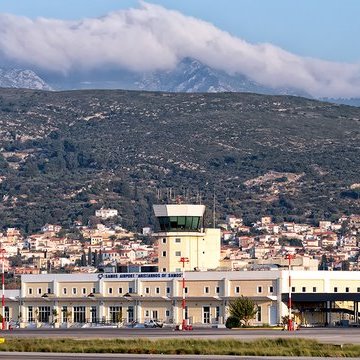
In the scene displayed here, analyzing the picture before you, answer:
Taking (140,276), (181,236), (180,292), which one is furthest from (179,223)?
(180,292)

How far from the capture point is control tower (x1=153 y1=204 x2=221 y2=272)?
170m

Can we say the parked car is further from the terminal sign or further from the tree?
the tree

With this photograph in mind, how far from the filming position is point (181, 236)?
170750mm

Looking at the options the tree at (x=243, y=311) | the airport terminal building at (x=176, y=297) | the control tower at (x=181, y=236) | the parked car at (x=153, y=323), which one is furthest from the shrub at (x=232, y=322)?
the control tower at (x=181, y=236)

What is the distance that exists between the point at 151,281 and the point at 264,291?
1404 centimetres

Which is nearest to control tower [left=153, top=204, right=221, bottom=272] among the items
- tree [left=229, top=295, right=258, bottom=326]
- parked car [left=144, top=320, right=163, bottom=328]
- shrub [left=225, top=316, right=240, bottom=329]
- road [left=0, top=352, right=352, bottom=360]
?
parked car [left=144, top=320, right=163, bottom=328]

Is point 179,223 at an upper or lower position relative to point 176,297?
upper

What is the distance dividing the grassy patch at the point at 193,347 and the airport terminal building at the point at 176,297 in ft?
191

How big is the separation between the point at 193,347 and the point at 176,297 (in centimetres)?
7174

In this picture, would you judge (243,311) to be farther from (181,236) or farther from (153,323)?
(181,236)

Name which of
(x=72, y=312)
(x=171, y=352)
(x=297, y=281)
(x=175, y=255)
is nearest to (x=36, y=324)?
(x=72, y=312)

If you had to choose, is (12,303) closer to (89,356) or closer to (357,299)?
(357,299)

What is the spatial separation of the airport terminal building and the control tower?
465 centimetres

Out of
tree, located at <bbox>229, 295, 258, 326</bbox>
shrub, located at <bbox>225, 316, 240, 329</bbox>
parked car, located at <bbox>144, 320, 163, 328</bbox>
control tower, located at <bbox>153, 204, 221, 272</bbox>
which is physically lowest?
parked car, located at <bbox>144, 320, 163, 328</bbox>
